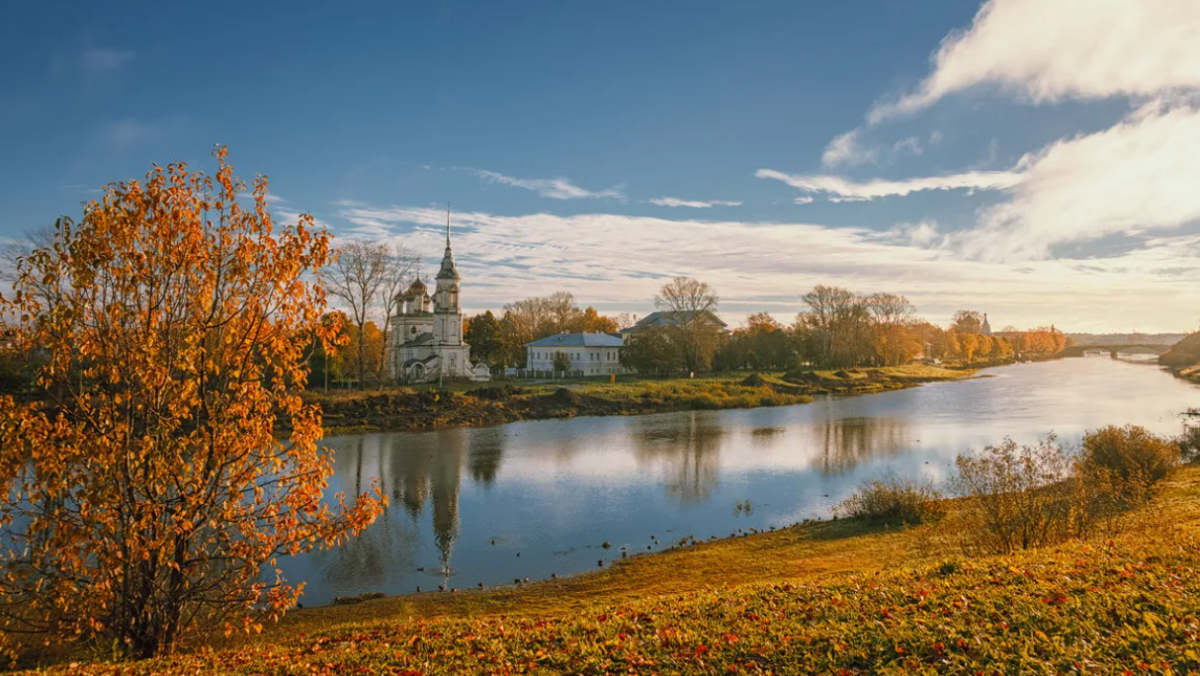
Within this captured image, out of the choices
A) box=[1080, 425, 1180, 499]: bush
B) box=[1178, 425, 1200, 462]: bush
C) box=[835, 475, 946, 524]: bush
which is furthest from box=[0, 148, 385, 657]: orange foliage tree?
box=[1178, 425, 1200, 462]: bush

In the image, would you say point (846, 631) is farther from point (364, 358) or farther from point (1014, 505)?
point (364, 358)

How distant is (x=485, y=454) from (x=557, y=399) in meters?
19.6

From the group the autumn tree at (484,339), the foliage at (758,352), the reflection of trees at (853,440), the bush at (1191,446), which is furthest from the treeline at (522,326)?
the bush at (1191,446)

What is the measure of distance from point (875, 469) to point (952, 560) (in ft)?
55.3

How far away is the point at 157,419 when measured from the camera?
7.58m

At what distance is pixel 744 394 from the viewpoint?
186 feet

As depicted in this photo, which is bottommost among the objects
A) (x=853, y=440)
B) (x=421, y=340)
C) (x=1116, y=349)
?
(x=853, y=440)

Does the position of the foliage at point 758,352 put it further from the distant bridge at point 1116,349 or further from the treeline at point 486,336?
the distant bridge at point 1116,349

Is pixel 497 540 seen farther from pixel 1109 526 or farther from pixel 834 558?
pixel 1109 526

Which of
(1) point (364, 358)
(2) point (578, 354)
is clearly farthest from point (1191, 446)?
(2) point (578, 354)

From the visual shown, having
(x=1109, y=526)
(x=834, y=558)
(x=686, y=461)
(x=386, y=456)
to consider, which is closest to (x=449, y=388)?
(x=386, y=456)

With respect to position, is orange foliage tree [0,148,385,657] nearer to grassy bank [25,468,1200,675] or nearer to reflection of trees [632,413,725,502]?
grassy bank [25,468,1200,675]

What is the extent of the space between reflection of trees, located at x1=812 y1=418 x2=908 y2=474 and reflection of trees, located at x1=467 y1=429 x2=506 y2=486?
12942mm

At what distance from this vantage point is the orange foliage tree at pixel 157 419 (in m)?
6.69
